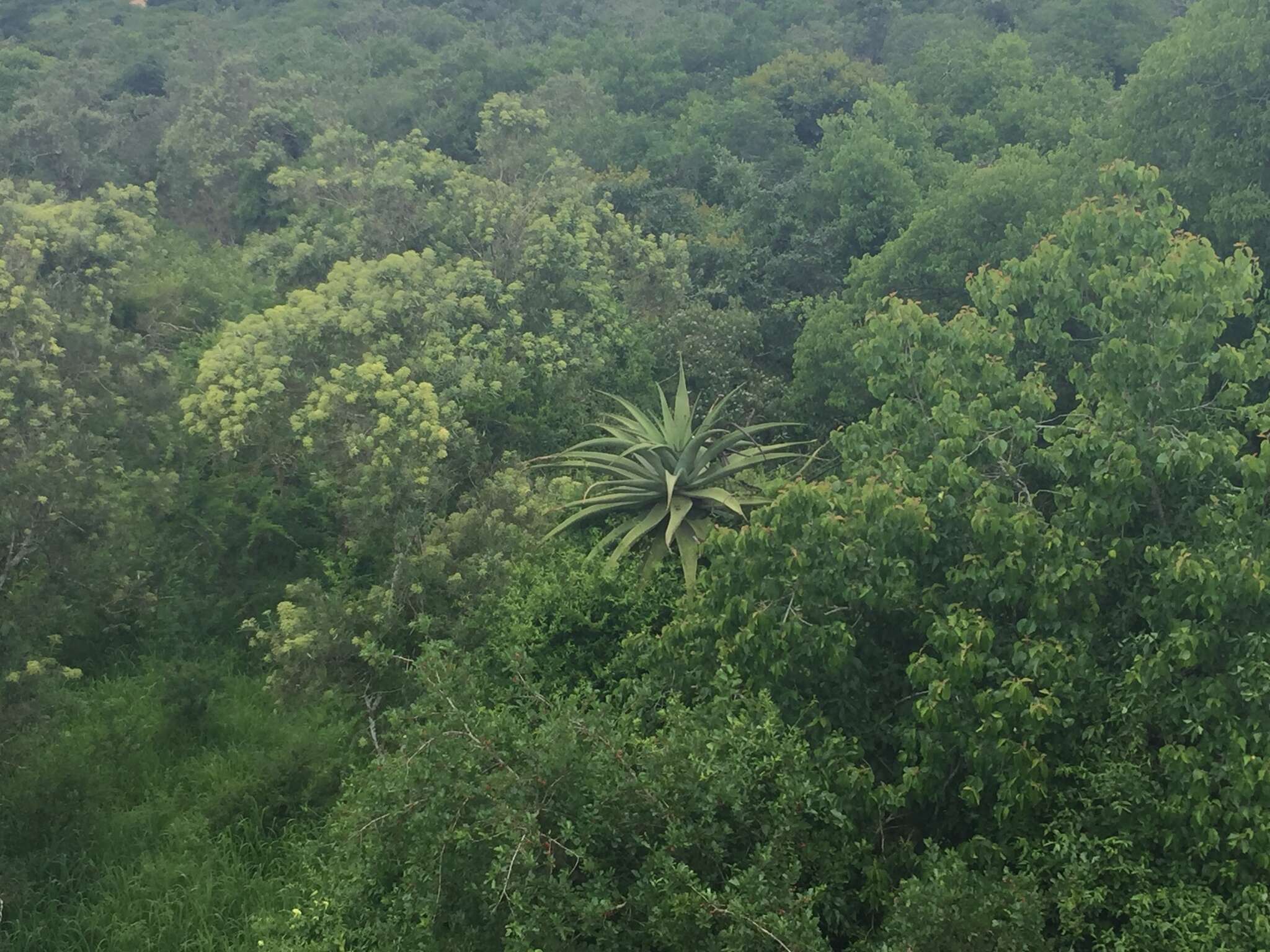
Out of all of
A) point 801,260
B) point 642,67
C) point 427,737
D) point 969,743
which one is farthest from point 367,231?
point 642,67

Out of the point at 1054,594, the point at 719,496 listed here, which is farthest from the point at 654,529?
the point at 1054,594

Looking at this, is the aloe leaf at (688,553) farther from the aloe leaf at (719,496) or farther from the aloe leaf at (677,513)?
the aloe leaf at (719,496)

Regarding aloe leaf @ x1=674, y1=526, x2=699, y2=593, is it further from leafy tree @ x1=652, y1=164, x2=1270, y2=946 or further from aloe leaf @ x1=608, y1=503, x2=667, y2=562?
leafy tree @ x1=652, y1=164, x2=1270, y2=946

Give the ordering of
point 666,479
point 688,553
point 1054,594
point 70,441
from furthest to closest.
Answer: point 70,441, point 666,479, point 688,553, point 1054,594

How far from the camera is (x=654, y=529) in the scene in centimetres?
971

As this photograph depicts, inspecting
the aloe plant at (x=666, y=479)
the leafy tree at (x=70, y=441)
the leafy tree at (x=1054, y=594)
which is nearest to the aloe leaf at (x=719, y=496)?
the aloe plant at (x=666, y=479)

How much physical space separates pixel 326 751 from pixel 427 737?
3683 mm

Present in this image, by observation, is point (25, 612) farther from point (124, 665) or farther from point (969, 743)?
point (969, 743)

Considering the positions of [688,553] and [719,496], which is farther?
[719,496]

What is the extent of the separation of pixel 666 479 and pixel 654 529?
0.46 meters

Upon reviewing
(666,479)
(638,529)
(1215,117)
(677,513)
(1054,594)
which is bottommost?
(638,529)

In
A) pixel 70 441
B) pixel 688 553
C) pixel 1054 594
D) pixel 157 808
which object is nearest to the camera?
pixel 1054 594

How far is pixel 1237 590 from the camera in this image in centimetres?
586

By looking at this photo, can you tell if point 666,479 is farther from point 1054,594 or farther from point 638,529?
point 1054,594
